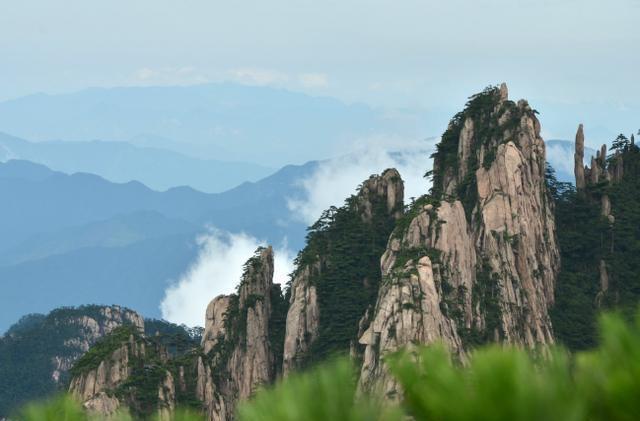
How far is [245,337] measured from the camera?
355ft

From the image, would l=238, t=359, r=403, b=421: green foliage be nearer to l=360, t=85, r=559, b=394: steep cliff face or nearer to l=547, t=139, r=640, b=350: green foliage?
l=360, t=85, r=559, b=394: steep cliff face

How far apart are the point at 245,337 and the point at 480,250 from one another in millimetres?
25957

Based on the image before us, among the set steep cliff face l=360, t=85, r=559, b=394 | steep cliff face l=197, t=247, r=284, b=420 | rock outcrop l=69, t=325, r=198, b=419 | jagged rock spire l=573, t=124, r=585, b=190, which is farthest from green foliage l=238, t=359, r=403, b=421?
jagged rock spire l=573, t=124, r=585, b=190

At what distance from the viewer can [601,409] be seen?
10.5 metres

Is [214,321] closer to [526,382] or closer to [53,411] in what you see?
[53,411]

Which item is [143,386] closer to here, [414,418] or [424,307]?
[424,307]

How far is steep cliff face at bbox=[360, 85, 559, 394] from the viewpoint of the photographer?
289 ft

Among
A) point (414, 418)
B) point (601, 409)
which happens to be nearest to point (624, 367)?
point (601, 409)

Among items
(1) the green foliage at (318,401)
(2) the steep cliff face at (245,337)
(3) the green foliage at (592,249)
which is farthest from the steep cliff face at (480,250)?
(1) the green foliage at (318,401)

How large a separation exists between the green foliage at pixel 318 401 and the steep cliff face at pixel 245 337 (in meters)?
92.8

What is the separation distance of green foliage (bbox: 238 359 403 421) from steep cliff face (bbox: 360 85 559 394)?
7486 centimetres

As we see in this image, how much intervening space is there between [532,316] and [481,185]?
517 inches

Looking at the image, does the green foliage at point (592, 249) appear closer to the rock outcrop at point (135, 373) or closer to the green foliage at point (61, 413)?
the rock outcrop at point (135, 373)

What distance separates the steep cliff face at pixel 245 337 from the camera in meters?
106
